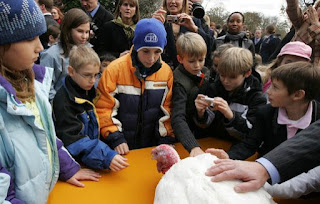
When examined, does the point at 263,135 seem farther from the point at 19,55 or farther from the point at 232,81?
the point at 19,55

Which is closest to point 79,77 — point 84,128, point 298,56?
point 84,128

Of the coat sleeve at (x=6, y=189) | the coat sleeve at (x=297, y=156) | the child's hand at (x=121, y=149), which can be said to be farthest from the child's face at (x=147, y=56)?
the coat sleeve at (x=6, y=189)

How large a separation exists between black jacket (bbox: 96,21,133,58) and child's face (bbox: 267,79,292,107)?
192cm

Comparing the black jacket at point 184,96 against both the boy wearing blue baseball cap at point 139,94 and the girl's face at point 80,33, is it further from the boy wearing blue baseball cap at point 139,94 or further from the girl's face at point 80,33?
the girl's face at point 80,33

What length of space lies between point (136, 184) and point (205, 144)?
27.5 inches

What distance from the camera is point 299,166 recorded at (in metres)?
1.28

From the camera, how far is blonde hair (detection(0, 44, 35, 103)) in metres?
1.10

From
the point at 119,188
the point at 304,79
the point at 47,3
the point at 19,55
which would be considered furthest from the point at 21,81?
the point at 47,3

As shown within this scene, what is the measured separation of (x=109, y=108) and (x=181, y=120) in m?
0.50

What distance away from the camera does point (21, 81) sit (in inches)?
46.0

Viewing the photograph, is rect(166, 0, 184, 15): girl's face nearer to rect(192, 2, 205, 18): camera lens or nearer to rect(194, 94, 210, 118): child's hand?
rect(192, 2, 205, 18): camera lens

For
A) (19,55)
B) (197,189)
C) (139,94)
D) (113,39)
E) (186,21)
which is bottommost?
(197,189)

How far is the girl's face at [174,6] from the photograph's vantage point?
9.86 ft

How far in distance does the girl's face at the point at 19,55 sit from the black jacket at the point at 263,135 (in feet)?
3.99
